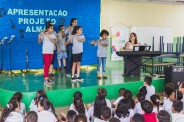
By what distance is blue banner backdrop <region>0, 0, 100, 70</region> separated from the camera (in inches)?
319

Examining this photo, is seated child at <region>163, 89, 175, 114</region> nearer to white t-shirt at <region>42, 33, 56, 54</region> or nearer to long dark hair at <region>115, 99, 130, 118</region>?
long dark hair at <region>115, 99, 130, 118</region>

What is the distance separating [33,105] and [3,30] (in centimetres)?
377

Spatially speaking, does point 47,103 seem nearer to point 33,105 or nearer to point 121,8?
point 33,105

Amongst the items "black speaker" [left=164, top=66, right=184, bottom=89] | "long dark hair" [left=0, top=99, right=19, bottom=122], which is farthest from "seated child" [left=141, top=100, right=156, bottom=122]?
"black speaker" [left=164, top=66, right=184, bottom=89]

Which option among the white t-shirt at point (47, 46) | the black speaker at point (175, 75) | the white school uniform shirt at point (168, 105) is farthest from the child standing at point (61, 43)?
the white school uniform shirt at point (168, 105)

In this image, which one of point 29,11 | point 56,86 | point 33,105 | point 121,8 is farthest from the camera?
point 121,8

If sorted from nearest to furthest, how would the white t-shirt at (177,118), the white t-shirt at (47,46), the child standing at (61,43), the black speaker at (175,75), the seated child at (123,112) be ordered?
the white t-shirt at (177,118), the seated child at (123,112), the white t-shirt at (47,46), the black speaker at (175,75), the child standing at (61,43)

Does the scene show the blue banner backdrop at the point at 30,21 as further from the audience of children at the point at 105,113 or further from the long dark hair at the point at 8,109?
the long dark hair at the point at 8,109

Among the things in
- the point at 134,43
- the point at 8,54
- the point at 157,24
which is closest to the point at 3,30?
the point at 8,54

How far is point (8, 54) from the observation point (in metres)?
8.18

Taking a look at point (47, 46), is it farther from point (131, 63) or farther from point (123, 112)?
A: point (123, 112)

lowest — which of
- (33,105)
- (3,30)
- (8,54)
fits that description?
(33,105)

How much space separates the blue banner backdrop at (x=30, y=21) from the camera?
8.11m

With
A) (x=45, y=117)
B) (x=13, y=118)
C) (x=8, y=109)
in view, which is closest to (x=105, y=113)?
(x=45, y=117)
